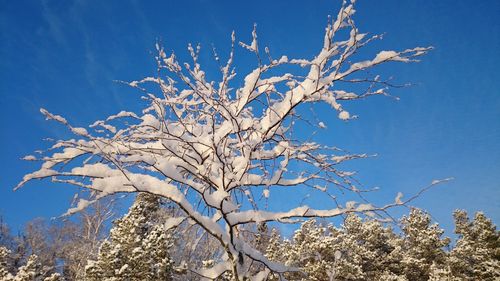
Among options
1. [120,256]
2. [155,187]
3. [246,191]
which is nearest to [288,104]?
[246,191]

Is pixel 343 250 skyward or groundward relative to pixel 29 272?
skyward

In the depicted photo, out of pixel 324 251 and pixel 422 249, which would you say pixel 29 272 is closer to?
pixel 324 251

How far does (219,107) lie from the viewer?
2982mm

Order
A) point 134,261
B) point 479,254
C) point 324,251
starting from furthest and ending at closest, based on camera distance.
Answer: point 479,254
point 324,251
point 134,261

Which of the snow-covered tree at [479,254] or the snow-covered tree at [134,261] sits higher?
the snow-covered tree at [479,254]

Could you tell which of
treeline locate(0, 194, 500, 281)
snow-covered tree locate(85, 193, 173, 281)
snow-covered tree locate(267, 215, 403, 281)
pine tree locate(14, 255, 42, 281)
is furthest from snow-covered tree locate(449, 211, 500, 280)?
pine tree locate(14, 255, 42, 281)


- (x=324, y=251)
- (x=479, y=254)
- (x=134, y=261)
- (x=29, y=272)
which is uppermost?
(x=479, y=254)

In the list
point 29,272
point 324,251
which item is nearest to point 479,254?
point 324,251

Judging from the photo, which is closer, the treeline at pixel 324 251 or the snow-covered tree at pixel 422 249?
the treeline at pixel 324 251

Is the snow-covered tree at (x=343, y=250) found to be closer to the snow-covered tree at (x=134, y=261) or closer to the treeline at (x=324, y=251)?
the treeline at (x=324, y=251)

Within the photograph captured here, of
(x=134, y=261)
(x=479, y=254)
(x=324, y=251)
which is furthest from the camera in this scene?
(x=479, y=254)

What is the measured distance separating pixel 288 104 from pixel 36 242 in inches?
1341

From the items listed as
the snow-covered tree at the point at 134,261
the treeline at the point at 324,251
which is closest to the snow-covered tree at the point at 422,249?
the treeline at the point at 324,251

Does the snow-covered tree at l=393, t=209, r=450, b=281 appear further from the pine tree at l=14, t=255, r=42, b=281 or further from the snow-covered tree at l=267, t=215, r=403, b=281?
the pine tree at l=14, t=255, r=42, b=281
